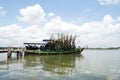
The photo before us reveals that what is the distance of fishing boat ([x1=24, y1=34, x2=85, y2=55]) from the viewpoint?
195ft

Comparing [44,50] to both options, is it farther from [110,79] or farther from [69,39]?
[110,79]

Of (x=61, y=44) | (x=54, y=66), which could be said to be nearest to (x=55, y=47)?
(x=61, y=44)

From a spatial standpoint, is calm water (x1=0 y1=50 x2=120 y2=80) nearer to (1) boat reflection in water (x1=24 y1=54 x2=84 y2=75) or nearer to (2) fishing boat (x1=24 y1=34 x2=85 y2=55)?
(1) boat reflection in water (x1=24 y1=54 x2=84 y2=75)

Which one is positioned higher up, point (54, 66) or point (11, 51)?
point (11, 51)

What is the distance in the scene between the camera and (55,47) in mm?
64688

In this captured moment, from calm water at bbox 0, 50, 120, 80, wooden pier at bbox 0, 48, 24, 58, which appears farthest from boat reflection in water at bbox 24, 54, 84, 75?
wooden pier at bbox 0, 48, 24, 58

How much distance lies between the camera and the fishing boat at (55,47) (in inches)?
2337

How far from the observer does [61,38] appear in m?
68.4

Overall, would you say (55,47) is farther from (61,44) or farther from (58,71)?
(58,71)

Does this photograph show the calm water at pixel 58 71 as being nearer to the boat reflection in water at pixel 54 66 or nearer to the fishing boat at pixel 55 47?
the boat reflection in water at pixel 54 66

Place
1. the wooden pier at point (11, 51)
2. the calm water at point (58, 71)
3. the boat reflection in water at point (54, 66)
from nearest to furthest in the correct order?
the calm water at point (58, 71), the boat reflection in water at point (54, 66), the wooden pier at point (11, 51)

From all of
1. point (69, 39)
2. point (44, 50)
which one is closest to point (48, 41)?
point (44, 50)

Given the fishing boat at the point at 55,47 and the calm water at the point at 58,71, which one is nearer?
the calm water at the point at 58,71

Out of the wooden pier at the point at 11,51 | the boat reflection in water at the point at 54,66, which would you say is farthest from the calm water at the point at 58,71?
the wooden pier at the point at 11,51
